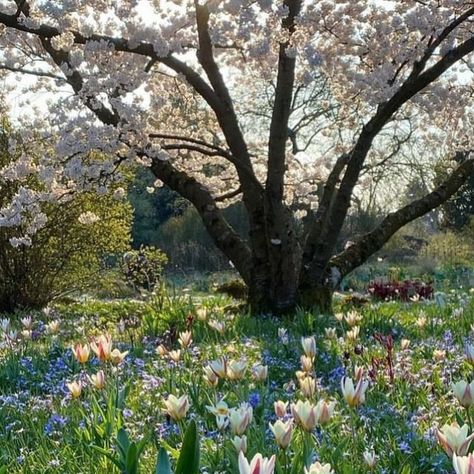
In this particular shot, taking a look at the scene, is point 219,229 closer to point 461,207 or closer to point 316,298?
point 316,298

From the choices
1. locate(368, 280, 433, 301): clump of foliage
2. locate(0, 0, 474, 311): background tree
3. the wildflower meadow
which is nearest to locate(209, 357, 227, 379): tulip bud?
the wildflower meadow

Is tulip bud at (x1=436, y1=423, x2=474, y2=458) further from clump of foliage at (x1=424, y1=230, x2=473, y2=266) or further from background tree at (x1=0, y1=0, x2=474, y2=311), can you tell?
clump of foliage at (x1=424, y1=230, x2=473, y2=266)

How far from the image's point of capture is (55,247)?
1091 cm

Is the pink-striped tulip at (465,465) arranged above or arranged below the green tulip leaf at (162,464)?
above

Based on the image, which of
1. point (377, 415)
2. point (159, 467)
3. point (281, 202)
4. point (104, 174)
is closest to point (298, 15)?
point (281, 202)

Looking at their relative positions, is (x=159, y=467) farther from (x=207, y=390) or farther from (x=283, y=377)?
(x=283, y=377)

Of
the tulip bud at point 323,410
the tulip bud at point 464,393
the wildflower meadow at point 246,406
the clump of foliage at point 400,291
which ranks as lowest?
the clump of foliage at point 400,291

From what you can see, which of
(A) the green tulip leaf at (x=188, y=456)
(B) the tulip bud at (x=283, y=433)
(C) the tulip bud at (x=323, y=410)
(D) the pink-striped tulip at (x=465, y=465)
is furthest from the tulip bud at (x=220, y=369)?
(D) the pink-striped tulip at (x=465, y=465)

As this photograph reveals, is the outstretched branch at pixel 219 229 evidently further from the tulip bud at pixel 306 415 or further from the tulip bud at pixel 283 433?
the tulip bud at pixel 283 433

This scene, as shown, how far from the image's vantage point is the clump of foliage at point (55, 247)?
1052 cm

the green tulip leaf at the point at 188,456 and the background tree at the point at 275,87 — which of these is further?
the background tree at the point at 275,87

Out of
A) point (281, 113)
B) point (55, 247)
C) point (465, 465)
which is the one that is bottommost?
point (465, 465)

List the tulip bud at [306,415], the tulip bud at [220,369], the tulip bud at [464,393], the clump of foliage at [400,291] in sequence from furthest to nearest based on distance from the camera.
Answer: the clump of foliage at [400,291] → the tulip bud at [220,369] → the tulip bud at [464,393] → the tulip bud at [306,415]

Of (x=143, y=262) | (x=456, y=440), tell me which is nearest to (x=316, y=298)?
(x=143, y=262)
